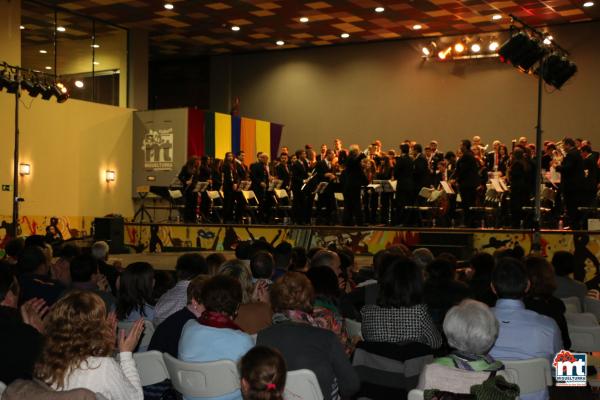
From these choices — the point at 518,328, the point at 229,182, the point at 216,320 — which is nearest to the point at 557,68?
the point at 229,182

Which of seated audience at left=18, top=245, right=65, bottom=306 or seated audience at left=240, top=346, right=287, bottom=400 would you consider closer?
seated audience at left=240, top=346, right=287, bottom=400

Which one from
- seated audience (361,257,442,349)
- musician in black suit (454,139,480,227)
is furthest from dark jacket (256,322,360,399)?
musician in black suit (454,139,480,227)

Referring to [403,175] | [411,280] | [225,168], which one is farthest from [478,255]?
[225,168]

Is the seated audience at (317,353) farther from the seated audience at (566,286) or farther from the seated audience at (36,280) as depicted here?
the seated audience at (566,286)

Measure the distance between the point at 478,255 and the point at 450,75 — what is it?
47.5ft

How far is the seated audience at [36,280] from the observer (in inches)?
197

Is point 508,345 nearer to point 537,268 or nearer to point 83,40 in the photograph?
point 537,268

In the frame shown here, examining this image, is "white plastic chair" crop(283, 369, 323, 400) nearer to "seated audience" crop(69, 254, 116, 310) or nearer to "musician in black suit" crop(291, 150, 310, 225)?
"seated audience" crop(69, 254, 116, 310)

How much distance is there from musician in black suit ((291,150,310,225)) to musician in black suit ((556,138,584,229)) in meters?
5.03

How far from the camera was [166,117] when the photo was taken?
1939 cm

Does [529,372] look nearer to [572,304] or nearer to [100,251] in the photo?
[572,304]

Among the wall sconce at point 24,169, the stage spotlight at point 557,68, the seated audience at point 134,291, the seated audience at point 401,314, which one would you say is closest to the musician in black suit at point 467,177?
the stage spotlight at point 557,68

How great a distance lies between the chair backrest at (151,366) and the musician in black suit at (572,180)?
9710 mm

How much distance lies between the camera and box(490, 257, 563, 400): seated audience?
3.51 metres
